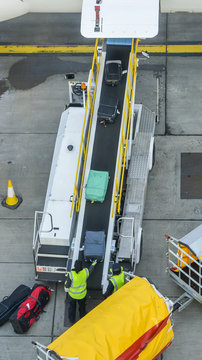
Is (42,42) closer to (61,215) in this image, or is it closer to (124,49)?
(124,49)

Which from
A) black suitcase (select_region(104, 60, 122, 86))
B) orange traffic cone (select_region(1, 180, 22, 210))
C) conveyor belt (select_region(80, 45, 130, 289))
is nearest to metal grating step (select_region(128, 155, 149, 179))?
conveyor belt (select_region(80, 45, 130, 289))

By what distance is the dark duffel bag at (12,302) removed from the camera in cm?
1543

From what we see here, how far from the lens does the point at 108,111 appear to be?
17.1 metres

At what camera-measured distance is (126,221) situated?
1636cm

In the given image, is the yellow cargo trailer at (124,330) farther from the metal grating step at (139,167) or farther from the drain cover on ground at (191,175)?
the drain cover on ground at (191,175)

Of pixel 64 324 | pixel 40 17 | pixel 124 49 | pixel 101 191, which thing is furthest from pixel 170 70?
pixel 64 324

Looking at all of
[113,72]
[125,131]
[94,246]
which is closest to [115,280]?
[94,246]

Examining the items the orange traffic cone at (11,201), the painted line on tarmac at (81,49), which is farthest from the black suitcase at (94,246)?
the painted line on tarmac at (81,49)

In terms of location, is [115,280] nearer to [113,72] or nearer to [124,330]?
[124,330]

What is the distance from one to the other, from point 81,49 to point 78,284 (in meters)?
9.11

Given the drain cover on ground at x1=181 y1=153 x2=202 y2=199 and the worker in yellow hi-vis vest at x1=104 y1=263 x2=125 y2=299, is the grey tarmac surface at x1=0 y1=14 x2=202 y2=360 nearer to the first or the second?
the drain cover on ground at x1=181 y1=153 x2=202 y2=199

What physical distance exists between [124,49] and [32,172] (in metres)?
3.67

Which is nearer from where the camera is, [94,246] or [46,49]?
[94,246]

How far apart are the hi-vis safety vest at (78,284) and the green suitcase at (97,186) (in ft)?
6.37
